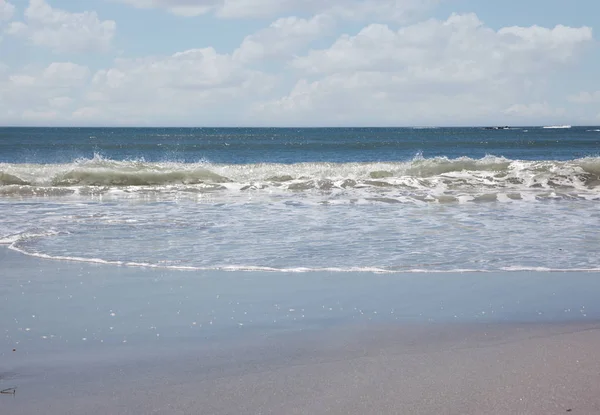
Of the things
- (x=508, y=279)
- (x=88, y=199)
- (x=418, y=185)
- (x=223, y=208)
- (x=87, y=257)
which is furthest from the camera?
(x=418, y=185)

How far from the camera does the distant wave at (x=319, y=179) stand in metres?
19.1

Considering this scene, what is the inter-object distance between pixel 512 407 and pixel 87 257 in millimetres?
5880

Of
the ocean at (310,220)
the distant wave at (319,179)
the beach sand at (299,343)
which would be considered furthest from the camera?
the distant wave at (319,179)

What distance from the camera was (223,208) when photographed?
45.9ft

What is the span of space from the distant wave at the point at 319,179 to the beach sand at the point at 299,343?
10.6 meters

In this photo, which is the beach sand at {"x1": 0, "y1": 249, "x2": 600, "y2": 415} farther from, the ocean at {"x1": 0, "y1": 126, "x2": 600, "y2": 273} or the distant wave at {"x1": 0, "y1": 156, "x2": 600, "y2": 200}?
the distant wave at {"x1": 0, "y1": 156, "x2": 600, "y2": 200}

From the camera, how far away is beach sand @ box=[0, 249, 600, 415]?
372 cm

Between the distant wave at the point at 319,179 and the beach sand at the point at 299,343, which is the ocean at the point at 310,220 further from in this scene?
the beach sand at the point at 299,343

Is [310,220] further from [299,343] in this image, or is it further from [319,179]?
[319,179]

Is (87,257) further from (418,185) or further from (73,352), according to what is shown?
(418,185)

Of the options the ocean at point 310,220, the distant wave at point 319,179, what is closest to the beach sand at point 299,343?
the ocean at point 310,220

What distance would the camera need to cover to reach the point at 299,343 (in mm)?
4758

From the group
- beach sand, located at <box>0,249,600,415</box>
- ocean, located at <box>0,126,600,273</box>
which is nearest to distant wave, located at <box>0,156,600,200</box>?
ocean, located at <box>0,126,600,273</box>

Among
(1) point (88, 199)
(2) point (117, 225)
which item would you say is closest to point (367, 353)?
(2) point (117, 225)
